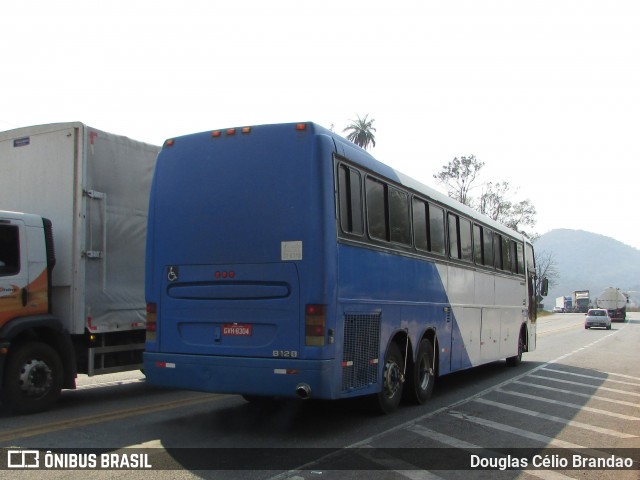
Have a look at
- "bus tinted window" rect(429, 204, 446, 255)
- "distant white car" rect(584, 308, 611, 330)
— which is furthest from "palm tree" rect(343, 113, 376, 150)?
"bus tinted window" rect(429, 204, 446, 255)

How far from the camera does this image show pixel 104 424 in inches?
290

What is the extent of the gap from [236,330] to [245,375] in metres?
0.52

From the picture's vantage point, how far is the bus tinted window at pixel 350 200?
701cm

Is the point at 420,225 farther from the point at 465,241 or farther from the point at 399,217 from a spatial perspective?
the point at 465,241

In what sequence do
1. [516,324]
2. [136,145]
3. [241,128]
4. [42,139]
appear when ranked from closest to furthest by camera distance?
[241,128], [42,139], [136,145], [516,324]

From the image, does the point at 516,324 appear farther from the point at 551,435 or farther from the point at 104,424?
the point at 104,424

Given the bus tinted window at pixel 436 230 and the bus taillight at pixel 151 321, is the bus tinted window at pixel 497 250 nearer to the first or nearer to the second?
the bus tinted window at pixel 436 230

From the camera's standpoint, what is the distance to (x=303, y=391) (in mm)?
6371

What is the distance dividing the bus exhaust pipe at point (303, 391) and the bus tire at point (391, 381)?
5.35 ft

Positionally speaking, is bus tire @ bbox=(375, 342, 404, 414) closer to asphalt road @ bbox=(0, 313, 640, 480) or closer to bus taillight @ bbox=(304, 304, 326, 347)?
asphalt road @ bbox=(0, 313, 640, 480)

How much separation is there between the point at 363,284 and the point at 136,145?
4.69 meters

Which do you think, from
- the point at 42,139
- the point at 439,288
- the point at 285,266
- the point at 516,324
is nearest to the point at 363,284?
the point at 285,266

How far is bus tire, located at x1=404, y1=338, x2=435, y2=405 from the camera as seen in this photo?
29.1 ft
